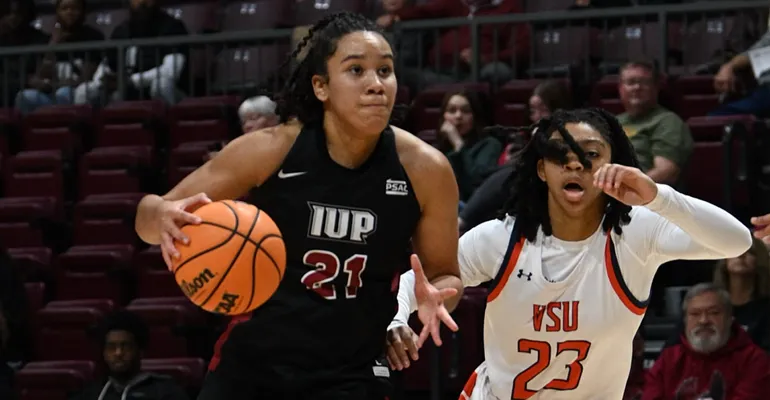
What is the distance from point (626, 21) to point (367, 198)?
18.5 ft

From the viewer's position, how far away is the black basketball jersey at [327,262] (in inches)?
173

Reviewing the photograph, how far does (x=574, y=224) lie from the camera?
204 inches

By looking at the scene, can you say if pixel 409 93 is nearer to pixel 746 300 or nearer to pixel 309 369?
pixel 746 300

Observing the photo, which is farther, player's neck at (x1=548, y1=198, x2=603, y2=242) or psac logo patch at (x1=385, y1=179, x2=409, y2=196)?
player's neck at (x1=548, y1=198, x2=603, y2=242)

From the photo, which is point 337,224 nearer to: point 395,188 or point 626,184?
point 395,188

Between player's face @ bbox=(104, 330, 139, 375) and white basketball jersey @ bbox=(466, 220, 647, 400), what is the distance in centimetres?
349

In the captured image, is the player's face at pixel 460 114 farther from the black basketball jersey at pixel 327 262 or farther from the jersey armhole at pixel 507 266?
the black basketball jersey at pixel 327 262

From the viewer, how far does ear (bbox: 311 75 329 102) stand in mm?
4609

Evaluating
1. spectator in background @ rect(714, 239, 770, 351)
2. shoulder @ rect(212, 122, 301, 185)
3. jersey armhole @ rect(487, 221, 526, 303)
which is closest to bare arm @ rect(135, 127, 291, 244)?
shoulder @ rect(212, 122, 301, 185)

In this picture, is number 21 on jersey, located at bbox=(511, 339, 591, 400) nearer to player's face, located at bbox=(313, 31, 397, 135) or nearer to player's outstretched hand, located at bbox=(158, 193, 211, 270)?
player's face, located at bbox=(313, 31, 397, 135)

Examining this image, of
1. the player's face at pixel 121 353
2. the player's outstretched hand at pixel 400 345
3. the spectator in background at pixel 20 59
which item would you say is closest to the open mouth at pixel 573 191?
the player's outstretched hand at pixel 400 345

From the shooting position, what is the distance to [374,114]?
14.6ft

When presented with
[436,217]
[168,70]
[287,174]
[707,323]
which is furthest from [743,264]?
[168,70]

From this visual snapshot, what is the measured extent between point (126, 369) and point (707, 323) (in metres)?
3.29
